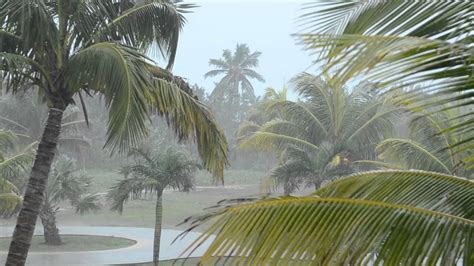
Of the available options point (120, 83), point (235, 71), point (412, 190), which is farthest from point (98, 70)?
point (235, 71)

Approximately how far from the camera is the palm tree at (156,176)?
1490cm

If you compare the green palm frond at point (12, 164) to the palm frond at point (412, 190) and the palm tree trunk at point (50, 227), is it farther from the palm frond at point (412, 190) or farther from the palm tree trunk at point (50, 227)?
the palm frond at point (412, 190)

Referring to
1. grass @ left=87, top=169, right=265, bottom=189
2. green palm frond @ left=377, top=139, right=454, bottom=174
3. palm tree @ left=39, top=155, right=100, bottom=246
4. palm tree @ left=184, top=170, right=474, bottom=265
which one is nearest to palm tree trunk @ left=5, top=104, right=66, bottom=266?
palm tree @ left=184, top=170, right=474, bottom=265

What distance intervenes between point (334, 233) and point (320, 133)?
1363 cm

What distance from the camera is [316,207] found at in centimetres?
215

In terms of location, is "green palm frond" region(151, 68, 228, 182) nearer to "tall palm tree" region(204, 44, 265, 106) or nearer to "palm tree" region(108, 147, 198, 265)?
"palm tree" region(108, 147, 198, 265)

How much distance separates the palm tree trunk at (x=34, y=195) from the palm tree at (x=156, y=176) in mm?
8488

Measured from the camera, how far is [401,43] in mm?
1660

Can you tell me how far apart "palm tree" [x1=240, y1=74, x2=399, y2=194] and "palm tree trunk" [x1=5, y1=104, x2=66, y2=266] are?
8397 millimetres

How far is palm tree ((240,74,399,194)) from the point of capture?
→ 14.6 m

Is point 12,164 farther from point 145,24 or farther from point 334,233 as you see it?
point 334,233

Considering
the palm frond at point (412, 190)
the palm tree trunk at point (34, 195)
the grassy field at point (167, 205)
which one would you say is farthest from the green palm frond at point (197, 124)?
the grassy field at point (167, 205)

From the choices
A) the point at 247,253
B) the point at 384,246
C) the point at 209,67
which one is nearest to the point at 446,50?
the point at 384,246

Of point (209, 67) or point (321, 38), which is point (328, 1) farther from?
point (209, 67)
